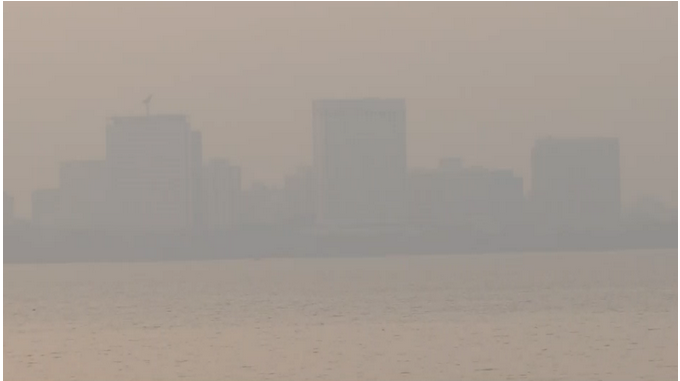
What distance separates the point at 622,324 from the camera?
59156 mm

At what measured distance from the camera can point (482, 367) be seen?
1624 inches

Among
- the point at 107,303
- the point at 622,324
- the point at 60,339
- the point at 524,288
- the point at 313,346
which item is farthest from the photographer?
the point at 524,288

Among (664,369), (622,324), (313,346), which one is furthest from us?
(622,324)

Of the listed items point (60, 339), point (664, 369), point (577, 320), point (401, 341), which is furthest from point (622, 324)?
point (60, 339)

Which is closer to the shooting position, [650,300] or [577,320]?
[577,320]

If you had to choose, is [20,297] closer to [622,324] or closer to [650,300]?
[650,300]

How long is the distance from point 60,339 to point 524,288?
5642 cm

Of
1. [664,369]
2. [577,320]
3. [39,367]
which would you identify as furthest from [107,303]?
[664,369]

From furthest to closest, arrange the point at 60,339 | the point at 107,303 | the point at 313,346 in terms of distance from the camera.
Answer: the point at 107,303 → the point at 60,339 → the point at 313,346

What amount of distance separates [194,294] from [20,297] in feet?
45.2

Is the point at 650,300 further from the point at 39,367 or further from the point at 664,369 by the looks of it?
the point at 39,367

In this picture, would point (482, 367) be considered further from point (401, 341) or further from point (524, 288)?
point (524, 288)

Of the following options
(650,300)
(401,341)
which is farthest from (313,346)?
(650,300)

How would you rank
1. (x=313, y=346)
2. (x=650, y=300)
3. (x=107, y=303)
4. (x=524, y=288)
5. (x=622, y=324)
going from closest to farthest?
(x=313, y=346)
(x=622, y=324)
(x=650, y=300)
(x=107, y=303)
(x=524, y=288)
